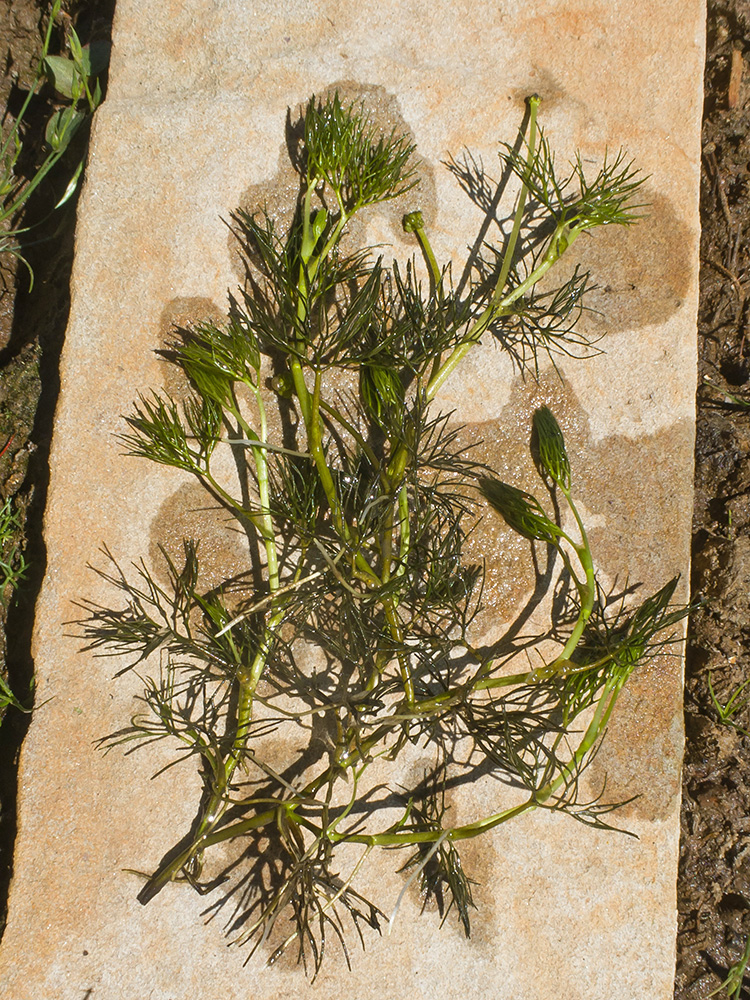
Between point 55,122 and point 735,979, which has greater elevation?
point 55,122

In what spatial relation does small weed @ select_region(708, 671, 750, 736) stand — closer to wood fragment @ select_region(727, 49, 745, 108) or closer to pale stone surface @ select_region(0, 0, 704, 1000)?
pale stone surface @ select_region(0, 0, 704, 1000)

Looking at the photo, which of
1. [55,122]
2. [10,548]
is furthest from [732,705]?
[55,122]

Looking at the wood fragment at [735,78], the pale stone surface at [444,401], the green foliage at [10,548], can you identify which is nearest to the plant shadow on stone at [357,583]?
the pale stone surface at [444,401]

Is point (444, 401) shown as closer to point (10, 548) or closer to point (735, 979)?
point (10, 548)

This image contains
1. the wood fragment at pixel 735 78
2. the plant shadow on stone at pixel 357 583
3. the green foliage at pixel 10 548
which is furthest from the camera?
the wood fragment at pixel 735 78

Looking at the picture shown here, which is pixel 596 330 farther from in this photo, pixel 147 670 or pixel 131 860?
pixel 131 860

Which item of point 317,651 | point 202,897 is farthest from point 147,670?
point 202,897

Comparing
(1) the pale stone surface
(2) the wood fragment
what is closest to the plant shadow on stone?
(1) the pale stone surface

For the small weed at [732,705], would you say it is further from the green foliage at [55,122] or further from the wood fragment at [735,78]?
the green foliage at [55,122]
